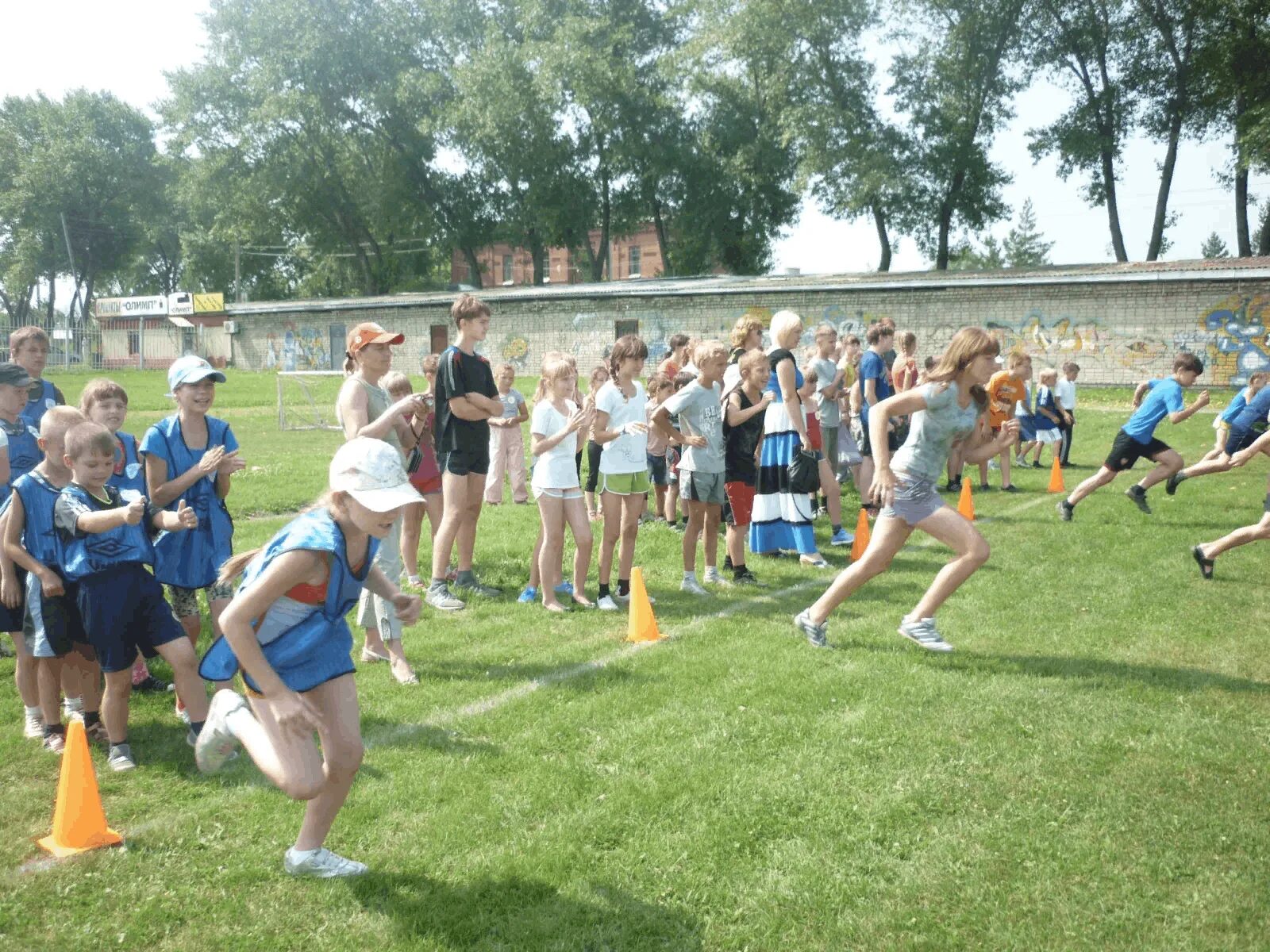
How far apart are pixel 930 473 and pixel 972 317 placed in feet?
96.7

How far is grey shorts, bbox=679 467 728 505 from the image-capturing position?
25.9 ft

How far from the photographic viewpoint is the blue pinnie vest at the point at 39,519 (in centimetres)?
474

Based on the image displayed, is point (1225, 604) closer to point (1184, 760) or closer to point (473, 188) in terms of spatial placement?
point (1184, 760)

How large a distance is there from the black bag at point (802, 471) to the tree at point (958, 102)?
39.3 metres

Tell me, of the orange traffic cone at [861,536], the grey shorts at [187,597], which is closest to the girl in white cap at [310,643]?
the grey shorts at [187,597]

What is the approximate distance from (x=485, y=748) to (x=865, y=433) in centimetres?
843

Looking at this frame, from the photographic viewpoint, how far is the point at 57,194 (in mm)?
71438

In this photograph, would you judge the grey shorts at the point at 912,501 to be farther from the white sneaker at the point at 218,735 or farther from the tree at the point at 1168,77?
the tree at the point at 1168,77

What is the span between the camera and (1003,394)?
10.6 meters

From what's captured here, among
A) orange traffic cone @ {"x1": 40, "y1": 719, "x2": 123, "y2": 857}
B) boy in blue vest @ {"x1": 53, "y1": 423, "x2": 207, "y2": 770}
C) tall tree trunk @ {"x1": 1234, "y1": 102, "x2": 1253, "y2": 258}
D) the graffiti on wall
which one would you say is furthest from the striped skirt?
the graffiti on wall

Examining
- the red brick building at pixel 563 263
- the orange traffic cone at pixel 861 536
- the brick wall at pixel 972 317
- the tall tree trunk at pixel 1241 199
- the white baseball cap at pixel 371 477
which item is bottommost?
the orange traffic cone at pixel 861 536

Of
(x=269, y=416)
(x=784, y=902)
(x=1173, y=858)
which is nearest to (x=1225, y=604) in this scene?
(x=1173, y=858)

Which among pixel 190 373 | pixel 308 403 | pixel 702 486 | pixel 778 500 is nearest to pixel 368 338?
pixel 190 373

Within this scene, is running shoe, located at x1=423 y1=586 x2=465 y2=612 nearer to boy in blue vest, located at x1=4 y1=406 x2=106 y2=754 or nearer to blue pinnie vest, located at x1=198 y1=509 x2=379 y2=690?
boy in blue vest, located at x1=4 y1=406 x2=106 y2=754
